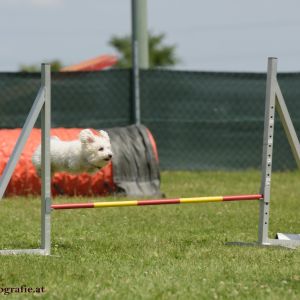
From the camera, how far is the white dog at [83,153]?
27.2 ft

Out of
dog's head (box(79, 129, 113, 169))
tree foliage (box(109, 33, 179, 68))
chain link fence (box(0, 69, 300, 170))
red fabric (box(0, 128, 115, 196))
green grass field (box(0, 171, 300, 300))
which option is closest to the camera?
green grass field (box(0, 171, 300, 300))

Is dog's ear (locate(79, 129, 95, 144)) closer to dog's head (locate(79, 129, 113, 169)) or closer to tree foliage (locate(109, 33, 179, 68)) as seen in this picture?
dog's head (locate(79, 129, 113, 169))

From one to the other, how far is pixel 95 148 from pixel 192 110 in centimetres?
585

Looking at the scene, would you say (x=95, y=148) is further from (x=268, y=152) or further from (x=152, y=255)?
(x=152, y=255)

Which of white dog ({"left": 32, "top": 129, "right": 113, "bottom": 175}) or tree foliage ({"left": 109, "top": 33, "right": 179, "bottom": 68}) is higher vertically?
tree foliage ({"left": 109, "top": 33, "right": 179, "bottom": 68})

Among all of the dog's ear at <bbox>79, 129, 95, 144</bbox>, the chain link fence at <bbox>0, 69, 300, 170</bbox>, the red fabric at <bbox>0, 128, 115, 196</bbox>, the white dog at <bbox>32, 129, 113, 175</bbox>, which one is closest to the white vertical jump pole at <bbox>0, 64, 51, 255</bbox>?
the white dog at <bbox>32, 129, 113, 175</bbox>

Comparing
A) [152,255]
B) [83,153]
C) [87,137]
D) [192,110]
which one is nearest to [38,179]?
[83,153]

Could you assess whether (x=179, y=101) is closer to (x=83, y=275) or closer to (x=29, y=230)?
(x=29, y=230)

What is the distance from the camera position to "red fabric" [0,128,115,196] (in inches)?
419

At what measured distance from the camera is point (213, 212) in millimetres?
9562

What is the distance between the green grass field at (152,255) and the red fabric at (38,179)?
29 cm

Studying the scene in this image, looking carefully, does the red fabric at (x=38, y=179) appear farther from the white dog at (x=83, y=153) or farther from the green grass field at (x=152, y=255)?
the white dog at (x=83, y=153)

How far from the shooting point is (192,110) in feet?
46.0

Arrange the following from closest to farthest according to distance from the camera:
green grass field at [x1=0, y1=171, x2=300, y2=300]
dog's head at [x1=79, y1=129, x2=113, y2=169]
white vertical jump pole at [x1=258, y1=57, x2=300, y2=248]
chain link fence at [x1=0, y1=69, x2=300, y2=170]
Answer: green grass field at [x1=0, y1=171, x2=300, y2=300] → white vertical jump pole at [x1=258, y1=57, x2=300, y2=248] → dog's head at [x1=79, y1=129, x2=113, y2=169] → chain link fence at [x1=0, y1=69, x2=300, y2=170]
